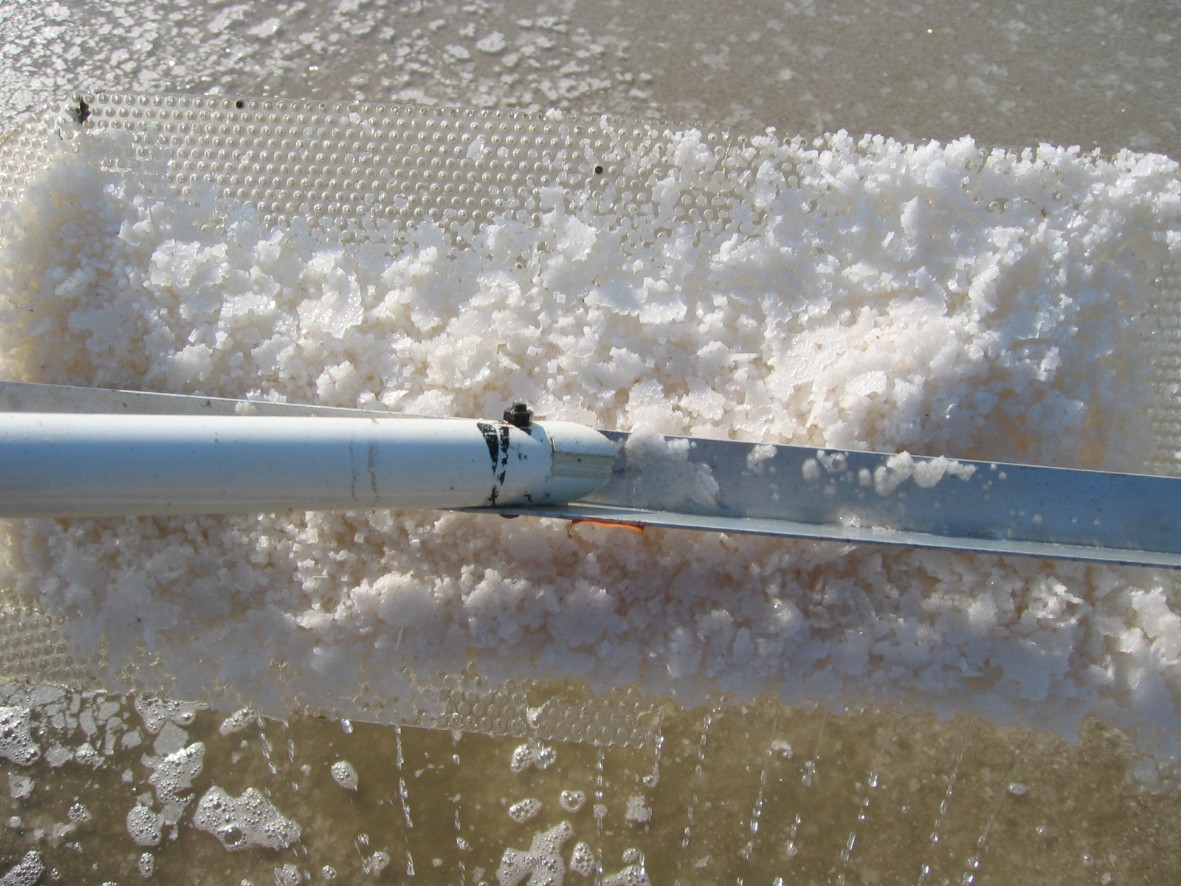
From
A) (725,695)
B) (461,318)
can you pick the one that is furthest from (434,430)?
(725,695)

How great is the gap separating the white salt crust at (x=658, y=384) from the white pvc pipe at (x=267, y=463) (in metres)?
0.10

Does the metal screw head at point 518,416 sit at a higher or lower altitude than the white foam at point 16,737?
higher

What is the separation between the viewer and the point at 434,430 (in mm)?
610

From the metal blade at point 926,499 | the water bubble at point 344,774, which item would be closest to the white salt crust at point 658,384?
the metal blade at point 926,499

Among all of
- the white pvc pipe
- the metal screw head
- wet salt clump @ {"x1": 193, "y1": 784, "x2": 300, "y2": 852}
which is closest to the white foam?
wet salt clump @ {"x1": 193, "y1": 784, "x2": 300, "y2": 852}

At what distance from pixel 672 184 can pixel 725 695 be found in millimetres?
436

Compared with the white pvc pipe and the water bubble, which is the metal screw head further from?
the water bubble

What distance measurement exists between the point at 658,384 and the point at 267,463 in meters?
0.31

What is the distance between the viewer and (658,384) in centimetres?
73

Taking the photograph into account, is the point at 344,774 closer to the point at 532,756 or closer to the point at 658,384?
the point at 532,756

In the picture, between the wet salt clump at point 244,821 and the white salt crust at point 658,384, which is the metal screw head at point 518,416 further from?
the wet salt clump at point 244,821

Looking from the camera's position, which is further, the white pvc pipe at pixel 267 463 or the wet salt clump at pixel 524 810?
the wet salt clump at pixel 524 810

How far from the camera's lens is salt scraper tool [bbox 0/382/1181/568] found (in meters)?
0.56

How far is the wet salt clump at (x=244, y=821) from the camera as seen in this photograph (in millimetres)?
845
